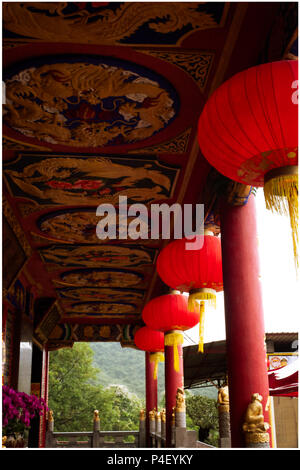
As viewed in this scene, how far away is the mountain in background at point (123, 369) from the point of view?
3975 centimetres

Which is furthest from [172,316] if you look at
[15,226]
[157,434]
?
[157,434]

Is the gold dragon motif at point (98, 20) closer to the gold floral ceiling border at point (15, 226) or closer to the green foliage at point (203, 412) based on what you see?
the gold floral ceiling border at point (15, 226)

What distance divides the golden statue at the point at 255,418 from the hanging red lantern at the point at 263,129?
162 centimetres

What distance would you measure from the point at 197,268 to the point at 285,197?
203cm

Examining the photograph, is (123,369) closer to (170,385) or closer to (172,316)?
(170,385)

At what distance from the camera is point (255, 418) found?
10.3 feet

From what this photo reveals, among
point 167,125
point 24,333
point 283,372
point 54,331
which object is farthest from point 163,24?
point 54,331

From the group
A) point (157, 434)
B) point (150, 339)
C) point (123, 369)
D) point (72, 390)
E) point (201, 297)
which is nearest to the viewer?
point (201, 297)

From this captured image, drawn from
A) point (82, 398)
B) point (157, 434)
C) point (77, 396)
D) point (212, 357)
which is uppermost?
point (212, 357)

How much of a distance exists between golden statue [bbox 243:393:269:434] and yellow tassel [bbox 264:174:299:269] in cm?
160

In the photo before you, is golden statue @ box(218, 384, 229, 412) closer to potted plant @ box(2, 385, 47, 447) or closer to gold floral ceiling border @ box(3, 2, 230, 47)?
potted plant @ box(2, 385, 47, 447)

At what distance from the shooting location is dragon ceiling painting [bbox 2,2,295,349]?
9.27 feet
